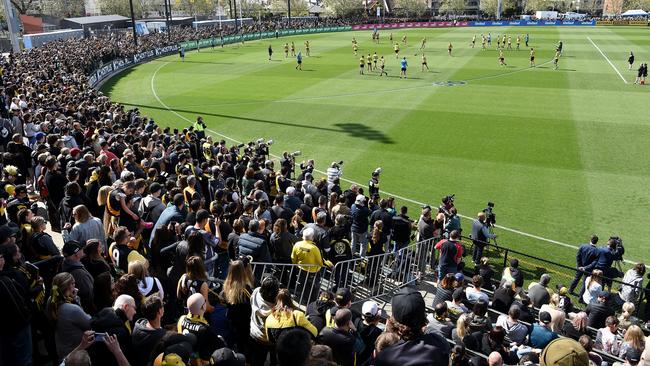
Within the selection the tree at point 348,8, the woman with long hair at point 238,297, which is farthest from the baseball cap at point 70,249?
the tree at point 348,8

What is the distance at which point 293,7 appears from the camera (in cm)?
13625

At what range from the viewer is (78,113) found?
19.7m

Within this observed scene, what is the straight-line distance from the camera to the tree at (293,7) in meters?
135

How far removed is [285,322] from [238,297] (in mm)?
944

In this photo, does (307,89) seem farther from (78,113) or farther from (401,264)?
(401,264)

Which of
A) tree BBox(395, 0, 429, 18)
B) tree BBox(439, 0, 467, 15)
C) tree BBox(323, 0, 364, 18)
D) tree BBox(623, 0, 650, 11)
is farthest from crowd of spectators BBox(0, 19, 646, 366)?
tree BBox(623, 0, 650, 11)

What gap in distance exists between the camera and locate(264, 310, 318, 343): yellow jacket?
5496 mm

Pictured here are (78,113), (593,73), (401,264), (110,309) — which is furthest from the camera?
(593,73)

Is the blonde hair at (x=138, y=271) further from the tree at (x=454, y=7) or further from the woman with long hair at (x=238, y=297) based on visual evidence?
the tree at (x=454, y=7)

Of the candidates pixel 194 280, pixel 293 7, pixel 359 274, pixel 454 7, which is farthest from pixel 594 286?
pixel 293 7

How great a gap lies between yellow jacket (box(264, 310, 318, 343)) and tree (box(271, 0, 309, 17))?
13668 cm

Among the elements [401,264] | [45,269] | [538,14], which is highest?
[538,14]

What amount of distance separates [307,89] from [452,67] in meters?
15.3

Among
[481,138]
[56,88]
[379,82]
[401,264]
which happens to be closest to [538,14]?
[379,82]
